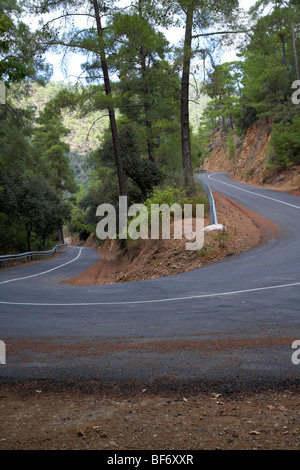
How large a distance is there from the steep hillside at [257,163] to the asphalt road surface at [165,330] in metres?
22.5

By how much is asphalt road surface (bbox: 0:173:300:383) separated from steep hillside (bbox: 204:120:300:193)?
22497 mm

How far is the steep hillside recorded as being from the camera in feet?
104

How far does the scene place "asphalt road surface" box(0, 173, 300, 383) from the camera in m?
4.38

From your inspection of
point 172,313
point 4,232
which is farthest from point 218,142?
point 172,313

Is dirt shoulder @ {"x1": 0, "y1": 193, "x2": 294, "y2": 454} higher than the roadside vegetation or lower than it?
lower

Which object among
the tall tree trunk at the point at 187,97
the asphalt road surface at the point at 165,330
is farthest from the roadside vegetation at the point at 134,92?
the asphalt road surface at the point at 165,330

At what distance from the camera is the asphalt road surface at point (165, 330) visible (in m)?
4.38

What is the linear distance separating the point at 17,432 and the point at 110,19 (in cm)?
1960
